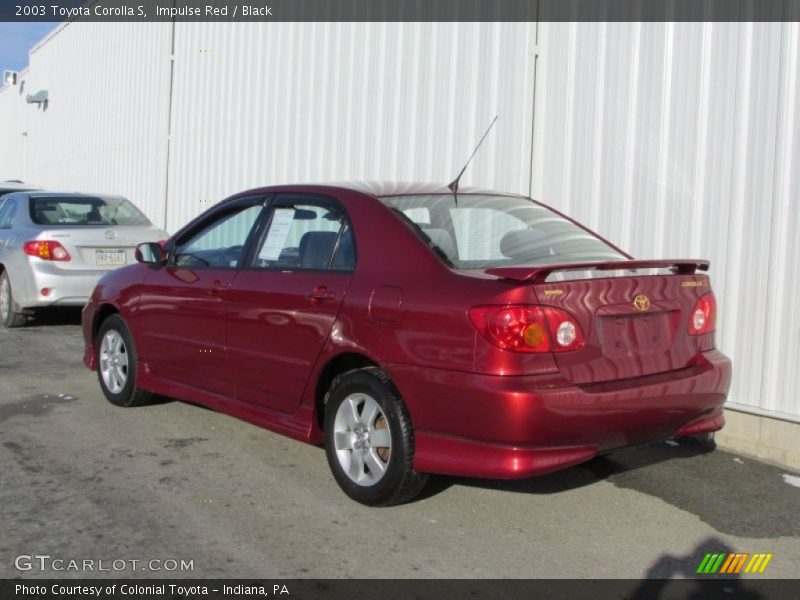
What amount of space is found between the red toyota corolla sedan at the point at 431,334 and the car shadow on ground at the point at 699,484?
19.8 inches

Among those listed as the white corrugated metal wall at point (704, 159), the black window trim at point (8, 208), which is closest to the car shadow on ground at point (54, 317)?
the black window trim at point (8, 208)

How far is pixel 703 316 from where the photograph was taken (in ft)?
14.3

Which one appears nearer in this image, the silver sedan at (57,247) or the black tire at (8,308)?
the silver sedan at (57,247)

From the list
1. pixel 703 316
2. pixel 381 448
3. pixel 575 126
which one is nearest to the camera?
pixel 381 448

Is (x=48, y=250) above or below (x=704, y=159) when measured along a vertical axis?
below

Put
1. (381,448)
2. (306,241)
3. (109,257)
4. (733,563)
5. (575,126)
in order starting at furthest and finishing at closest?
(109,257) < (575,126) < (306,241) < (381,448) < (733,563)

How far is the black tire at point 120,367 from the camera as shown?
6059mm

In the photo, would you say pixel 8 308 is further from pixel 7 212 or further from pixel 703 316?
pixel 703 316

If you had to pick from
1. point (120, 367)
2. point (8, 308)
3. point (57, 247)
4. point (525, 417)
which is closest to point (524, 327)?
point (525, 417)

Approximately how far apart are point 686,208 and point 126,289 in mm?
3980

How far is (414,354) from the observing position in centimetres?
396

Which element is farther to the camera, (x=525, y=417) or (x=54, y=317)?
(x=54, y=317)

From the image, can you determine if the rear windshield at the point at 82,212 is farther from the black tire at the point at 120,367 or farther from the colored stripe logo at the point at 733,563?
the colored stripe logo at the point at 733,563

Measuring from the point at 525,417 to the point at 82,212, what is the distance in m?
7.76
